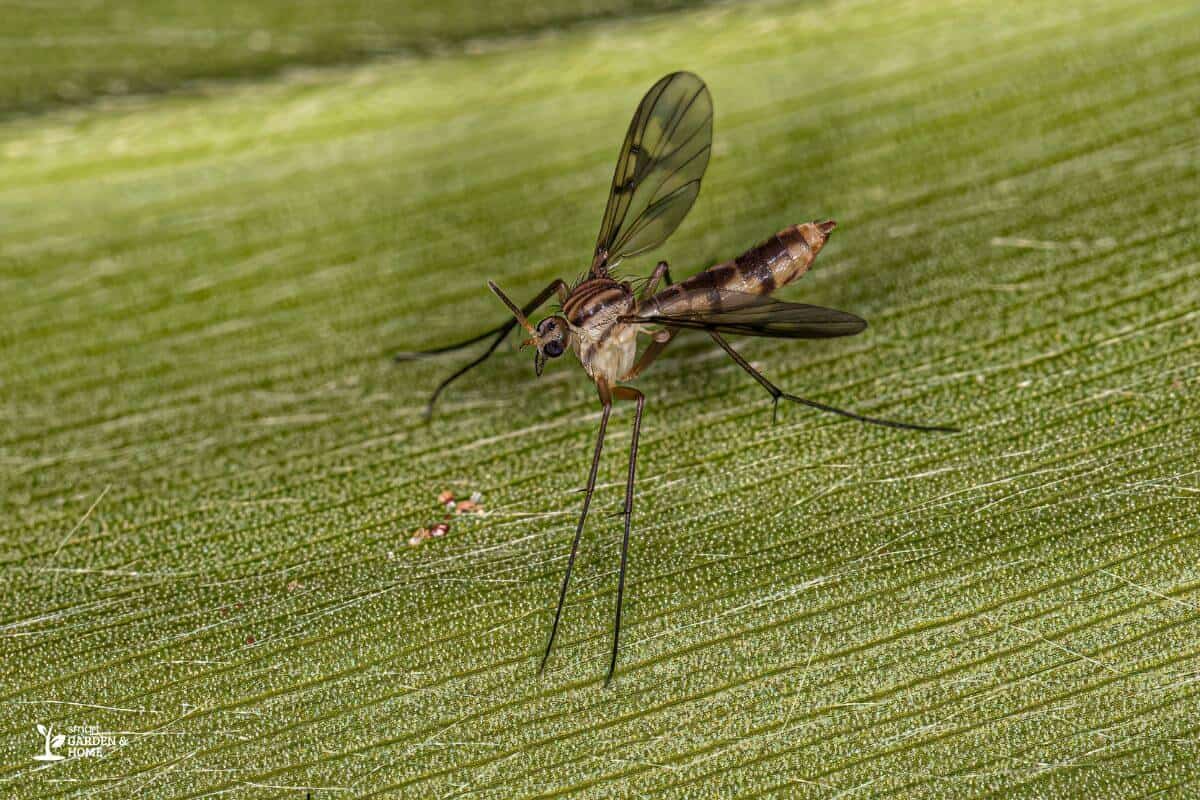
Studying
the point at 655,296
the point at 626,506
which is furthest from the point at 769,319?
the point at 626,506

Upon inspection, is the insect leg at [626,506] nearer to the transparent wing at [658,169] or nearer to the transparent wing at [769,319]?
the transparent wing at [769,319]

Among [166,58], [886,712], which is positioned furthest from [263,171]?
[886,712]

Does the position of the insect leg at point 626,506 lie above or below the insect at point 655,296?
below

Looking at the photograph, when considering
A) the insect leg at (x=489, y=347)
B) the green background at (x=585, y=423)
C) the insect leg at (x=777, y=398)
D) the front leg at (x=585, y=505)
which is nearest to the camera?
the green background at (x=585, y=423)

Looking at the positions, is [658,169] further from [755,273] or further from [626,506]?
[626,506]

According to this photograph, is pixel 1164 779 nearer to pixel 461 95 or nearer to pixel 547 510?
pixel 547 510

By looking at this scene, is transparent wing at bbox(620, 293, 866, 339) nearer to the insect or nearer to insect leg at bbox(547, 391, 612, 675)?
the insect

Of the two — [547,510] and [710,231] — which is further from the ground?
[710,231]

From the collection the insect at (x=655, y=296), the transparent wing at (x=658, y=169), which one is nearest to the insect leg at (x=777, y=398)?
the insect at (x=655, y=296)
